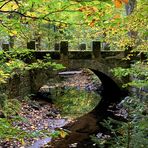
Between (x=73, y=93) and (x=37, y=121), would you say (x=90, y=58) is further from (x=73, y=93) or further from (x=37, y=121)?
(x=37, y=121)

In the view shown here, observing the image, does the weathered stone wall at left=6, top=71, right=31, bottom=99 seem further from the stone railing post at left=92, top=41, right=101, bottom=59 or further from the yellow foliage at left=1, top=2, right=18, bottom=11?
the yellow foliage at left=1, top=2, right=18, bottom=11

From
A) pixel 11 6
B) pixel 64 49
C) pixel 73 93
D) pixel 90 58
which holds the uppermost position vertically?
pixel 11 6

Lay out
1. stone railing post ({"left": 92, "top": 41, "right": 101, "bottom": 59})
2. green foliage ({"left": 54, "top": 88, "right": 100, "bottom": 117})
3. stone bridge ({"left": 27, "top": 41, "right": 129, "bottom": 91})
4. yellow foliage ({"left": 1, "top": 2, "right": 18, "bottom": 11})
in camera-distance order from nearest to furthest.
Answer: yellow foliage ({"left": 1, "top": 2, "right": 18, "bottom": 11}) → green foliage ({"left": 54, "top": 88, "right": 100, "bottom": 117}) → stone bridge ({"left": 27, "top": 41, "right": 129, "bottom": 91}) → stone railing post ({"left": 92, "top": 41, "right": 101, "bottom": 59})

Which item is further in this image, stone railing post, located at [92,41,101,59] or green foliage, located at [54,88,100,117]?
stone railing post, located at [92,41,101,59]

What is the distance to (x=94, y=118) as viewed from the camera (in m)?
13.7

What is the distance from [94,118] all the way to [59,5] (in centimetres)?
1125

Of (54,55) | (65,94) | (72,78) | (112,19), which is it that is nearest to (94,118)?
(54,55)

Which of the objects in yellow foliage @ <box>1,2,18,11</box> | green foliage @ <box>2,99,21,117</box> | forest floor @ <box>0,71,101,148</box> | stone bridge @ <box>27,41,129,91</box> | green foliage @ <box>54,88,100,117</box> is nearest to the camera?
yellow foliage @ <box>1,2,18,11</box>

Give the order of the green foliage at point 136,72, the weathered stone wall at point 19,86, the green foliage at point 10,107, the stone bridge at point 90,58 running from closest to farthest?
the green foliage at point 10,107
the green foliage at point 136,72
the weathered stone wall at point 19,86
the stone bridge at point 90,58

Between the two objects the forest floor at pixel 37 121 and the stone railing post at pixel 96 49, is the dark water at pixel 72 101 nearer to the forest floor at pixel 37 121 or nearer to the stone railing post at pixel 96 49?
the forest floor at pixel 37 121

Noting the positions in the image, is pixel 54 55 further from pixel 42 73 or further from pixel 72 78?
pixel 72 78

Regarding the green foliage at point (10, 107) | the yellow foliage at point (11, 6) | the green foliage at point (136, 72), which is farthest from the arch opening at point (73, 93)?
the yellow foliage at point (11, 6)

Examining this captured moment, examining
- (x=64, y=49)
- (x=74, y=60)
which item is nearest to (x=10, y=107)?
(x=64, y=49)

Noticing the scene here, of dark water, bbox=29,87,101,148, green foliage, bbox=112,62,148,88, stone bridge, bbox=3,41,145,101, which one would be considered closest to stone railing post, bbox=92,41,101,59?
stone bridge, bbox=3,41,145,101
